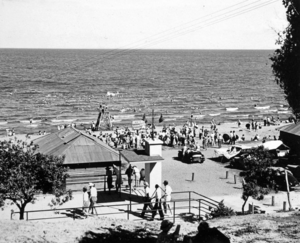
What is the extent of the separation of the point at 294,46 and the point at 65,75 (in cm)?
11298

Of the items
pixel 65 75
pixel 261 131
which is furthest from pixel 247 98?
pixel 65 75

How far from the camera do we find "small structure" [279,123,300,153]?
30.4 m

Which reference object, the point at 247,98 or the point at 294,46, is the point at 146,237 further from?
the point at 247,98

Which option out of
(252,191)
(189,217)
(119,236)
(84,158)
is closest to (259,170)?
(252,191)

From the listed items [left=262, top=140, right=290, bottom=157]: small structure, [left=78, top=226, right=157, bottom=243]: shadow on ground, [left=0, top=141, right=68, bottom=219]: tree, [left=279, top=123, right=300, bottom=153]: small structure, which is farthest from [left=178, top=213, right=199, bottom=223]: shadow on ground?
[left=279, top=123, right=300, bottom=153]: small structure

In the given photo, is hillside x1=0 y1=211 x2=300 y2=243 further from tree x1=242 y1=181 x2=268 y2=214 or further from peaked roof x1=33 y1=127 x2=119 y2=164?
peaked roof x1=33 y1=127 x2=119 y2=164

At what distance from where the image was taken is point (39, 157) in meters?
13.9

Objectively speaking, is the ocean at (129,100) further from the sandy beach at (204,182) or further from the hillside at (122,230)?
the hillside at (122,230)

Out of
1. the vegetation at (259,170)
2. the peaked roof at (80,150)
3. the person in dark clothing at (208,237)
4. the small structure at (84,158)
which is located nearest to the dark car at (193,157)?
the peaked roof at (80,150)

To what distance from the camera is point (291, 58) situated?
1533cm

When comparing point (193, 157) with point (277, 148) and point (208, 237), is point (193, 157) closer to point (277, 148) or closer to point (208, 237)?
point (277, 148)

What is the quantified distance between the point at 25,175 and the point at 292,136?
74.0 feet

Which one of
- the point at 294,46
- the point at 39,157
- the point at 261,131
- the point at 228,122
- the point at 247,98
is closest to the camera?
the point at 39,157

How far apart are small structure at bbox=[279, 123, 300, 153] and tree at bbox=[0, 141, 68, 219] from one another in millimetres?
20157
